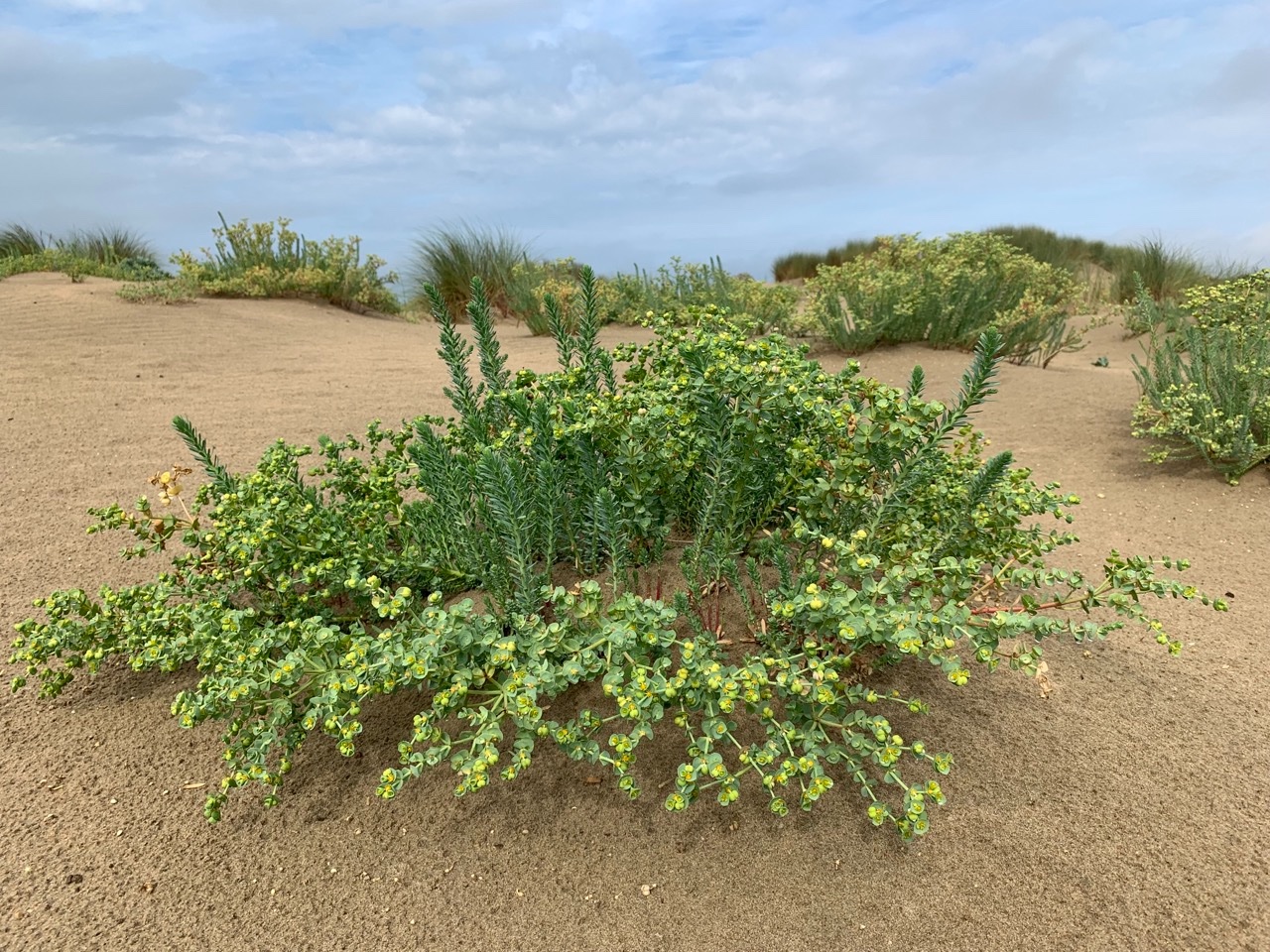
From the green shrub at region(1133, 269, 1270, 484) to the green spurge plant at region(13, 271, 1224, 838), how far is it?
2701 millimetres

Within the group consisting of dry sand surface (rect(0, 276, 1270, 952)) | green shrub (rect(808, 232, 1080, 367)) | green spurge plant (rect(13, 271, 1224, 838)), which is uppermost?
green shrub (rect(808, 232, 1080, 367))

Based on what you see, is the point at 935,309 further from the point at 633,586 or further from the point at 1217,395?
the point at 633,586

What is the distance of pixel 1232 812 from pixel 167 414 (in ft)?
17.5

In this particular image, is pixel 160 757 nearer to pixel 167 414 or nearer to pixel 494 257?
pixel 167 414

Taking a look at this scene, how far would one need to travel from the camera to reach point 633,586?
2.23 metres

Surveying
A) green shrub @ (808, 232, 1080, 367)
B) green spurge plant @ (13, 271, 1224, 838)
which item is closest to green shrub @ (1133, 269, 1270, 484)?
green shrub @ (808, 232, 1080, 367)

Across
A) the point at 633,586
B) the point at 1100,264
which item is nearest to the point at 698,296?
the point at 633,586

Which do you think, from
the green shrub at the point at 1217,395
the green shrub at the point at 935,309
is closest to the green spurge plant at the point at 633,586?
the green shrub at the point at 1217,395

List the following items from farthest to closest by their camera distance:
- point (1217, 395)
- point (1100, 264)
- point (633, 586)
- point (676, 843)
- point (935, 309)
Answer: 1. point (1100, 264)
2. point (935, 309)
3. point (1217, 395)
4. point (633, 586)
5. point (676, 843)

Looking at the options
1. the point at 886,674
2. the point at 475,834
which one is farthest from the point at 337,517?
the point at 886,674

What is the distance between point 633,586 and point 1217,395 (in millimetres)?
4108

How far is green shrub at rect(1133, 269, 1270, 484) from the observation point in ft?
14.5

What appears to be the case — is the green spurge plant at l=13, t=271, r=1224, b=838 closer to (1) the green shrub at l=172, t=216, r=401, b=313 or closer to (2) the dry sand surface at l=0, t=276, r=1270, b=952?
(2) the dry sand surface at l=0, t=276, r=1270, b=952

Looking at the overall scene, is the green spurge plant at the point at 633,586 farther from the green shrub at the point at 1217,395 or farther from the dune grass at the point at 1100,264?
the dune grass at the point at 1100,264
